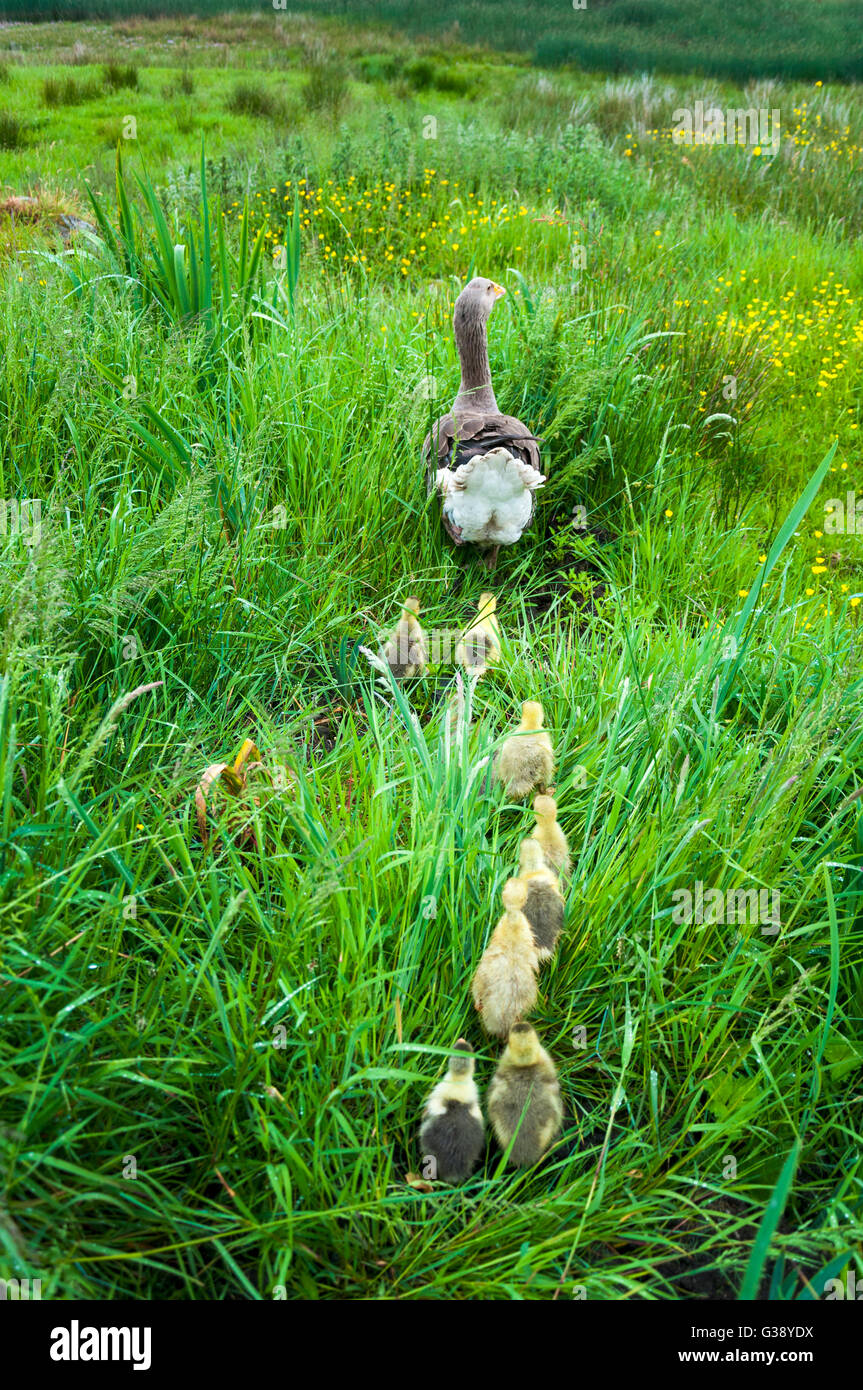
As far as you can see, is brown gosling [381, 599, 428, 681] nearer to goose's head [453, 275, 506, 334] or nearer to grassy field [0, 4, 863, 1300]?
grassy field [0, 4, 863, 1300]

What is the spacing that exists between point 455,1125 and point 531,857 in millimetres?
565

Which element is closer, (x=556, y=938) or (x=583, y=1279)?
(x=583, y=1279)

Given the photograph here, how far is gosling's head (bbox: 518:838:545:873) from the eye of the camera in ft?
6.27

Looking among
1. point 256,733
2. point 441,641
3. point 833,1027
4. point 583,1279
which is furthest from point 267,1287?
point 441,641

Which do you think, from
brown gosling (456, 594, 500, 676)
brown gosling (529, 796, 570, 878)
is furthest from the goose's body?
brown gosling (529, 796, 570, 878)

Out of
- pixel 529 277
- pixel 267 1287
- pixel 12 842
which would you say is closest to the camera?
pixel 267 1287

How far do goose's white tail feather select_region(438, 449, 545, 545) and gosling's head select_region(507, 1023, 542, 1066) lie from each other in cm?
196

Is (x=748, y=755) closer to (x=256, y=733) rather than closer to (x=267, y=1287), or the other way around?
(x=256, y=733)

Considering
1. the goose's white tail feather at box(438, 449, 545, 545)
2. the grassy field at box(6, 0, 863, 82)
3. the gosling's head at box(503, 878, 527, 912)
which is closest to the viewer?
the gosling's head at box(503, 878, 527, 912)

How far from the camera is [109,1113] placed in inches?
60.9

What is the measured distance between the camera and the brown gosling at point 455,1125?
5.25ft

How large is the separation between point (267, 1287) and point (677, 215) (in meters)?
8.07

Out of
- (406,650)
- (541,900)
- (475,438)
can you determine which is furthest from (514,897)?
(475,438)

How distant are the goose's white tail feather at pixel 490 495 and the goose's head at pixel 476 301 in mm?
586
